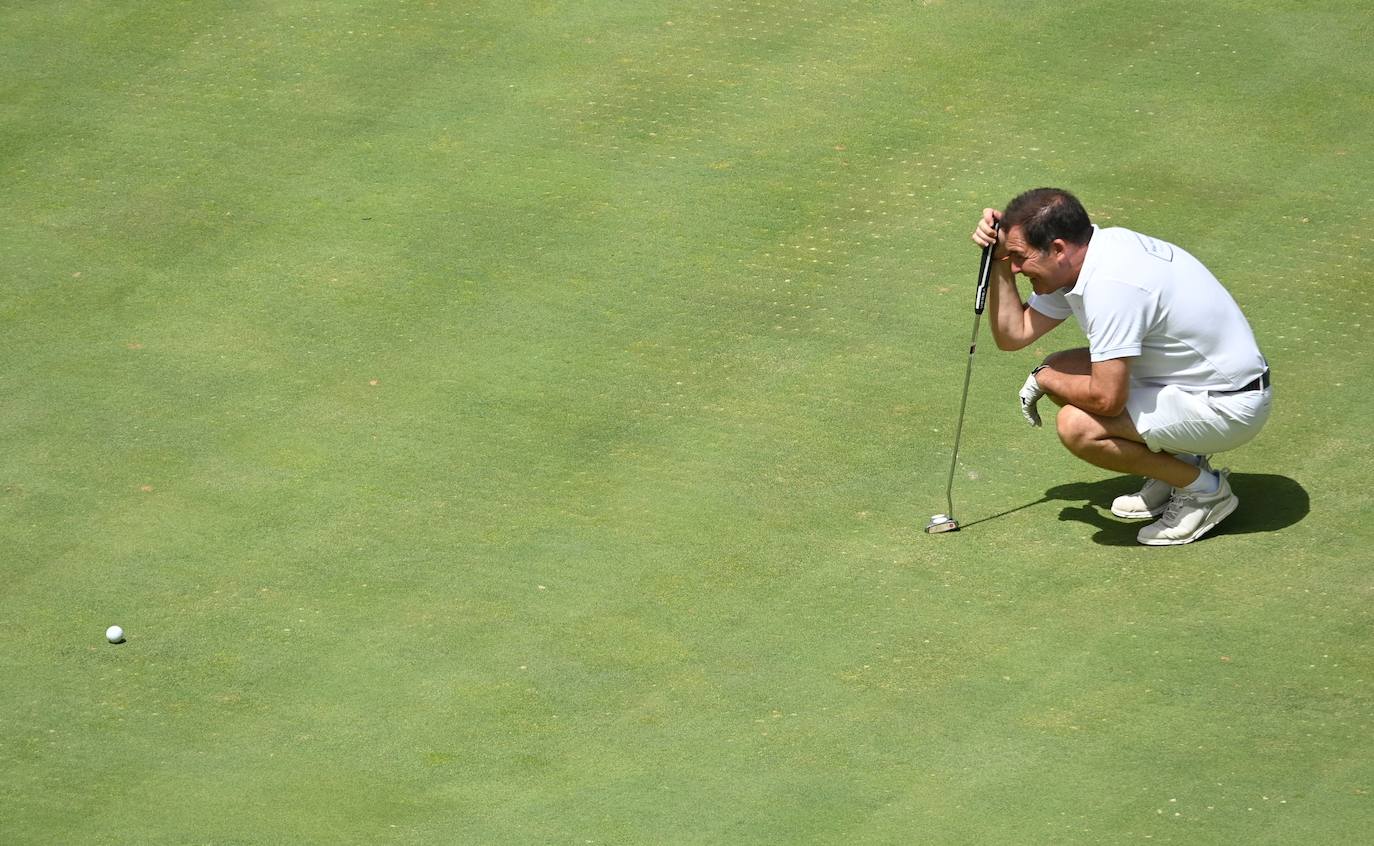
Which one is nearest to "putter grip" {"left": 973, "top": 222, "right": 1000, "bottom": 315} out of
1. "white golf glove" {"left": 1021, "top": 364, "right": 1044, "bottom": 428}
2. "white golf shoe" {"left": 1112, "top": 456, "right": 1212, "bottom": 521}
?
"white golf glove" {"left": 1021, "top": 364, "right": 1044, "bottom": 428}

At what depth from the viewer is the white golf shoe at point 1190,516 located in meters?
5.96

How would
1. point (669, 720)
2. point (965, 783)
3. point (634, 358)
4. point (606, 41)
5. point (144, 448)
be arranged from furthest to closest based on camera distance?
point (606, 41) → point (634, 358) → point (144, 448) → point (669, 720) → point (965, 783)

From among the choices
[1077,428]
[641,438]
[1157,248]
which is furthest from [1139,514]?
[641,438]

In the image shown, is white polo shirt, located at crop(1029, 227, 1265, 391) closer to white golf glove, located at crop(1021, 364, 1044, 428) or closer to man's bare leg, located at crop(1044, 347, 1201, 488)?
man's bare leg, located at crop(1044, 347, 1201, 488)

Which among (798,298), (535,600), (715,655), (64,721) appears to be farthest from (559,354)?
(64,721)

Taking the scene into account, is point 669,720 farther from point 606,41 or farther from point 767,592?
point 606,41

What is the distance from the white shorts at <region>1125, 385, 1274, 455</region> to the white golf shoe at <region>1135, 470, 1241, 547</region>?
7.6 inches

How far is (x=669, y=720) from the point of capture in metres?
5.27

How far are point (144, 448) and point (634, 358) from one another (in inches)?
83.7

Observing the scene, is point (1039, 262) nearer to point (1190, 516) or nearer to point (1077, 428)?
point (1077, 428)

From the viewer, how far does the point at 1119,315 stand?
5.57 m

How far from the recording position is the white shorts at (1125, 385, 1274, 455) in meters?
5.73

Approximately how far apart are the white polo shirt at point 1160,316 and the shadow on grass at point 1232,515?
0.63 meters

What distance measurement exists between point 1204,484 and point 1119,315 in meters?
0.82
